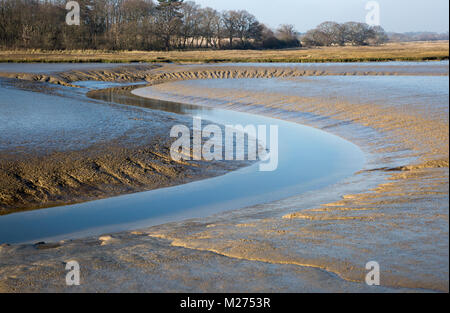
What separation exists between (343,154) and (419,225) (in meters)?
6.43

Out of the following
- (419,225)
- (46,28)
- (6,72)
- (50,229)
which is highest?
(46,28)

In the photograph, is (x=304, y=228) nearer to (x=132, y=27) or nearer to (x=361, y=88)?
(x=361, y=88)

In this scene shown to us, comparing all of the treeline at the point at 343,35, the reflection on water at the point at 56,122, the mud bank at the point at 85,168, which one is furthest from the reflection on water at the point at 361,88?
the treeline at the point at 343,35

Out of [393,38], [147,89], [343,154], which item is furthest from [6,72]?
[393,38]

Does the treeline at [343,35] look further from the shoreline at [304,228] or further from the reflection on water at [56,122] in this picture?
the shoreline at [304,228]

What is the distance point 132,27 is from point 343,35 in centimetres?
3326

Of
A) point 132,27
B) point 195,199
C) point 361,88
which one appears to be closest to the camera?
point 195,199

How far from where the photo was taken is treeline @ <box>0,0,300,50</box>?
198ft

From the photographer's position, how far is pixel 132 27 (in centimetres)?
6412

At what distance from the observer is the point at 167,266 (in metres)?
4.76

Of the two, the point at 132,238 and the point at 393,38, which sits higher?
the point at 393,38

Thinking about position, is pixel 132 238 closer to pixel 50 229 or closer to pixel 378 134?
pixel 50 229

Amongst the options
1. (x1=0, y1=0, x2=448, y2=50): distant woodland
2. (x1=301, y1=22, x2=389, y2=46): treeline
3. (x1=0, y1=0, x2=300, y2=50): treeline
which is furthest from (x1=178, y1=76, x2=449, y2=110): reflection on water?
(x1=301, y1=22, x2=389, y2=46): treeline

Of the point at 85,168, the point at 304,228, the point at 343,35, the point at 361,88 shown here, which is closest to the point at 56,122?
the point at 85,168
